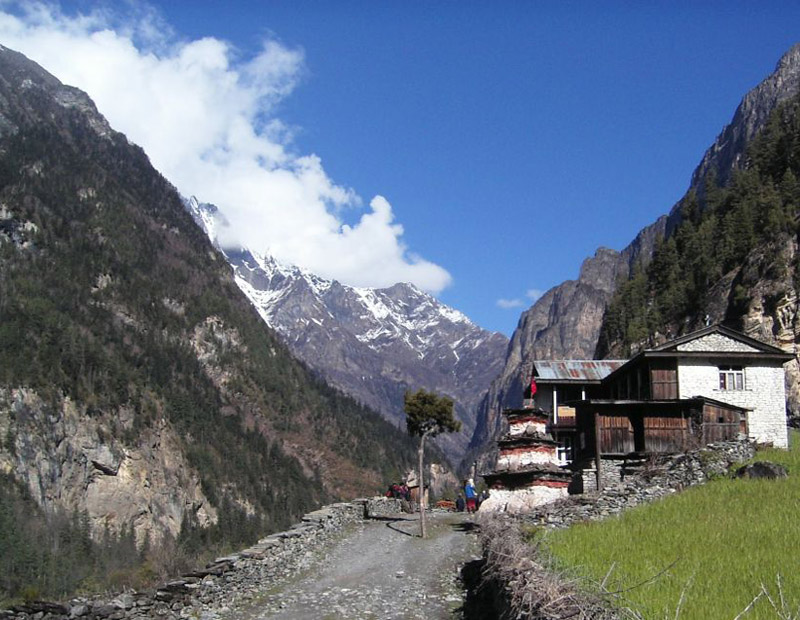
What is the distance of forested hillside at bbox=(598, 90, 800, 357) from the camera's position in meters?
75.9

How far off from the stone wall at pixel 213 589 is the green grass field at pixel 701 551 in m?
8.80

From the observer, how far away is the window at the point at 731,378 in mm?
46750

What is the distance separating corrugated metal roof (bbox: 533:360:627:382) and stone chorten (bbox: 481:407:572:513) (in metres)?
18.5

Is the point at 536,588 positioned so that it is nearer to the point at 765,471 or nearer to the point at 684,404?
the point at 765,471

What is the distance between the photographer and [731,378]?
1847 inches

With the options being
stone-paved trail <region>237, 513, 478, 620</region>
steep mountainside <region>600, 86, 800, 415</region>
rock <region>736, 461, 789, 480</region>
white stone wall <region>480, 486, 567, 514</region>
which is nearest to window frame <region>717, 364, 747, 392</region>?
white stone wall <region>480, 486, 567, 514</region>

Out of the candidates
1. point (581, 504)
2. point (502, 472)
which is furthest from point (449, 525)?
point (581, 504)

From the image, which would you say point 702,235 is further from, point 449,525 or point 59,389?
point 59,389

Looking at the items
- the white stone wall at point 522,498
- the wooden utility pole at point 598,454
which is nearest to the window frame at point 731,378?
the wooden utility pole at point 598,454

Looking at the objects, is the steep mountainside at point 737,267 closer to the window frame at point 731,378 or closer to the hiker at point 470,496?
the window frame at point 731,378

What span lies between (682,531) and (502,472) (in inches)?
789

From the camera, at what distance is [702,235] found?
106 metres

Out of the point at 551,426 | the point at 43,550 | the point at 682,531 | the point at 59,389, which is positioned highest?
the point at 59,389

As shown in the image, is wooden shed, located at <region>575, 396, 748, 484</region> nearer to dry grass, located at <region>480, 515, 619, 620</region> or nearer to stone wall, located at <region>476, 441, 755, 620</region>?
stone wall, located at <region>476, 441, 755, 620</region>
